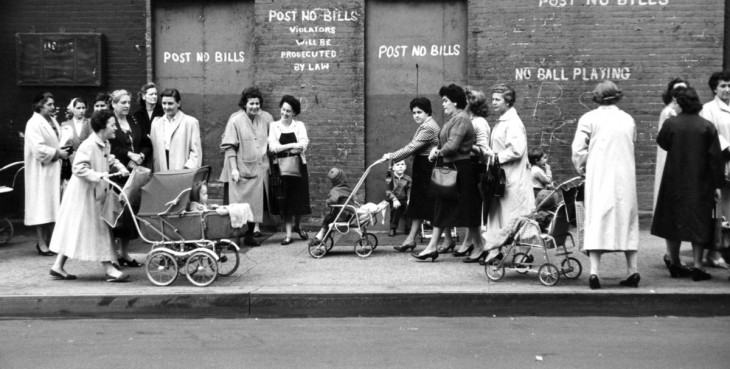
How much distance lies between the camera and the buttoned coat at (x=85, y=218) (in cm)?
915

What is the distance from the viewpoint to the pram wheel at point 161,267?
8883 mm

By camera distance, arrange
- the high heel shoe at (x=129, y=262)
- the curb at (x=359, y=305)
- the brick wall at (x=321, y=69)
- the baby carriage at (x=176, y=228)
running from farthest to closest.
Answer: the brick wall at (x=321, y=69)
the high heel shoe at (x=129, y=262)
the baby carriage at (x=176, y=228)
the curb at (x=359, y=305)

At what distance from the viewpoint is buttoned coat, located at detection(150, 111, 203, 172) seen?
430 inches

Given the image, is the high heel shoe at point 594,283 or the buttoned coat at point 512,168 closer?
the high heel shoe at point 594,283

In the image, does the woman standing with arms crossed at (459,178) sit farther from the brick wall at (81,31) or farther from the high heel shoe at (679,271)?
the brick wall at (81,31)

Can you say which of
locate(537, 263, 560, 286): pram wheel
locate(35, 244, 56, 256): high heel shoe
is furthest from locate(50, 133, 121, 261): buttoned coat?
locate(537, 263, 560, 286): pram wheel

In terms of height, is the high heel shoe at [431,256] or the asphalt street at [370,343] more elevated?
the high heel shoe at [431,256]

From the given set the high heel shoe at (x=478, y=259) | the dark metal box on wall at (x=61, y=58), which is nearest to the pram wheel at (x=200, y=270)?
the high heel shoe at (x=478, y=259)

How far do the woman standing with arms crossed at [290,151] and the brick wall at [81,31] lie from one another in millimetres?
2533

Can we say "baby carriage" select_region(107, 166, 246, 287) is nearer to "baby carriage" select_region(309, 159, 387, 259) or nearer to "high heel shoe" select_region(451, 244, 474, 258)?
"baby carriage" select_region(309, 159, 387, 259)

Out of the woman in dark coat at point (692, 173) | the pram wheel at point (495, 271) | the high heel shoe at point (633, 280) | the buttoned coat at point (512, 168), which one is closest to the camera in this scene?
the high heel shoe at point (633, 280)

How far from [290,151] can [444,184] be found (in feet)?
8.28

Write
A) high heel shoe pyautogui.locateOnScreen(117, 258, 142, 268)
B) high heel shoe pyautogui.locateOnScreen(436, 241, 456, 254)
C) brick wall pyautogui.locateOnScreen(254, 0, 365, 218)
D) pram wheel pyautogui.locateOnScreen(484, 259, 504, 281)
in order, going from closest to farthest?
pram wheel pyautogui.locateOnScreen(484, 259, 504, 281), high heel shoe pyautogui.locateOnScreen(117, 258, 142, 268), high heel shoe pyautogui.locateOnScreen(436, 241, 456, 254), brick wall pyautogui.locateOnScreen(254, 0, 365, 218)

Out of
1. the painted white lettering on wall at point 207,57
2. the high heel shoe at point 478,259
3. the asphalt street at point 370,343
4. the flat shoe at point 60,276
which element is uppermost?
the painted white lettering on wall at point 207,57
